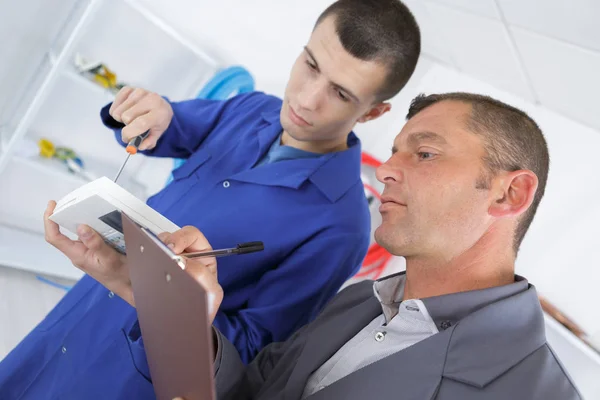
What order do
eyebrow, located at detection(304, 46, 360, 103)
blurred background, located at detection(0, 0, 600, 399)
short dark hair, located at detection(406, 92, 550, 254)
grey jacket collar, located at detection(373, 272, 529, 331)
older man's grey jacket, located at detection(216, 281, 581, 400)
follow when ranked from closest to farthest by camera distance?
older man's grey jacket, located at detection(216, 281, 581, 400) < grey jacket collar, located at detection(373, 272, 529, 331) < short dark hair, located at detection(406, 92, 550, 254) < eyebrow, located at detection(304, 46, 360, 103) < blurred background, located at detection(0, 0, 600, 399)

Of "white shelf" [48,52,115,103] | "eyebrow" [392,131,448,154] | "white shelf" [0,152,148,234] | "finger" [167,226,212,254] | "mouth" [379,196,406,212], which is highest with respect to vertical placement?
"eyebrow" [392,131,448,154]

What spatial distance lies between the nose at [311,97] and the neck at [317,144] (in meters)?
0.13

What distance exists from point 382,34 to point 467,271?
598 mm

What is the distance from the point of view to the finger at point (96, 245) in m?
1.01

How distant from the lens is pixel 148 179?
9.43ft

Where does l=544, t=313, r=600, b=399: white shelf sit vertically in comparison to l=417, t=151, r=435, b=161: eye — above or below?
below

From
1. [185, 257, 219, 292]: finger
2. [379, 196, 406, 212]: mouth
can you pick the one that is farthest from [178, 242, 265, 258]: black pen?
[379, 196, 406, 212]: mouth

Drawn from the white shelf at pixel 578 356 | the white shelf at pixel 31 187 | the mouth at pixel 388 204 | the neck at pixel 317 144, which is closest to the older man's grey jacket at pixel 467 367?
the mouth at pixel 388 204

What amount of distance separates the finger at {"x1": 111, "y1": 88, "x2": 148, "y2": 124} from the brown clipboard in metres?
0.51

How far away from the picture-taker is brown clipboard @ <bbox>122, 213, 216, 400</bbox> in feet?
1.80

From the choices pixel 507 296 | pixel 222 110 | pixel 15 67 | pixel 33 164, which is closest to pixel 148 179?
pixel 33 164

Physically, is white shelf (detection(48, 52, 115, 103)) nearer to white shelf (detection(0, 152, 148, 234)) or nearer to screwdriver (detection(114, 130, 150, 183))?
white shelf (detection(0, 152, 148, 234))

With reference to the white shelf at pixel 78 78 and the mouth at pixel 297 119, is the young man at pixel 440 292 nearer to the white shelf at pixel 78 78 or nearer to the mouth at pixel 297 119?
the mouth at pixel 297 119

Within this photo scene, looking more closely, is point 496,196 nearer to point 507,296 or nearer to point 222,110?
point 507,296
